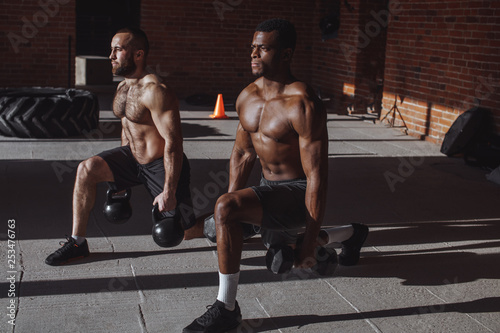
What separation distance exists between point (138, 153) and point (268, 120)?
1.30 m

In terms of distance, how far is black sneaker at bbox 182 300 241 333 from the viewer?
3.56 metres

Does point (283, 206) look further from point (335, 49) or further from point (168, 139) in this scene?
point (335, 49)

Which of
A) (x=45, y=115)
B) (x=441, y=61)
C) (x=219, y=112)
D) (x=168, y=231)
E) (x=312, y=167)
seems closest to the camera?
(x=312, y=167)

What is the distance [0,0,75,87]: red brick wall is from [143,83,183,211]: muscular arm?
894cm

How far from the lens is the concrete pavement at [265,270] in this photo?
3809mm

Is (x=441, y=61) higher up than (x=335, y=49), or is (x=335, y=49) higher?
(x=335, y=49)

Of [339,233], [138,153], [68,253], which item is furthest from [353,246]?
[68,253]

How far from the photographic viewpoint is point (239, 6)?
13.9m

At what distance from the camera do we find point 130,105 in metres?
4.71

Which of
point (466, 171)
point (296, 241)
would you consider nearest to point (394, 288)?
point (296, 241)

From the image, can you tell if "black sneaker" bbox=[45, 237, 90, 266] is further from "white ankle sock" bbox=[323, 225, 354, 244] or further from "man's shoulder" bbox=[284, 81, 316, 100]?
"man's shoulder" bbox=[284, 81, 316, 100]

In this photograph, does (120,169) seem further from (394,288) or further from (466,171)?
(466,171)

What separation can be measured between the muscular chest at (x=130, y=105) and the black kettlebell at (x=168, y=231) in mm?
758

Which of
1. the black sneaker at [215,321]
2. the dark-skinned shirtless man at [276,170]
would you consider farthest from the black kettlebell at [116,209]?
the black sneaker at [215,321]
